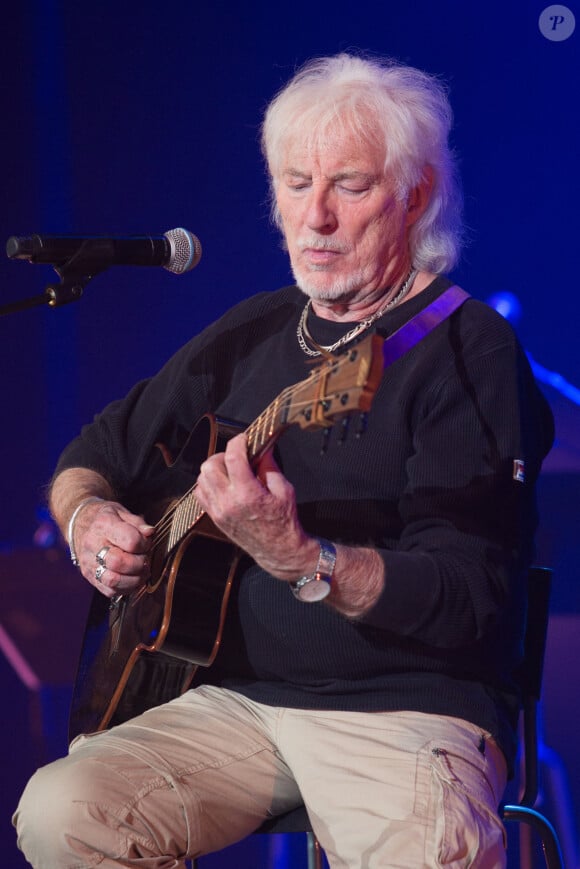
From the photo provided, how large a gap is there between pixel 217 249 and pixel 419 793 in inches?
76.6

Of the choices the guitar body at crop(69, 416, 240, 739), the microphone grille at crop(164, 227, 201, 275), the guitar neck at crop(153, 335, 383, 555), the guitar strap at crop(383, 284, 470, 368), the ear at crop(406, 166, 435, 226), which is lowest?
the guitar body at crop(69, 416, 240, 739)

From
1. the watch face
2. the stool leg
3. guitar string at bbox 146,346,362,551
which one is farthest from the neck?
the stool leg

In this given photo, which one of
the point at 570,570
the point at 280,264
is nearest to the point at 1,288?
the point at 280,264

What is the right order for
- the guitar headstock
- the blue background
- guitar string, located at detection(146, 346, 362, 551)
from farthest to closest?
the blue background → guitar string, located at detection(146, 346, 362, 551) → the guitar headstock

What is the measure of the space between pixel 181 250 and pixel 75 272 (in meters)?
0.23

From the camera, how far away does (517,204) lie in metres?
2.93

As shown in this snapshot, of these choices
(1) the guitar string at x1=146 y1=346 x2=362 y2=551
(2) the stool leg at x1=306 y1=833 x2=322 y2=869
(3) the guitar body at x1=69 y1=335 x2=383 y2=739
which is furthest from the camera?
(2) the stool leg at x1=306 y1=833 x2=322 y2=869

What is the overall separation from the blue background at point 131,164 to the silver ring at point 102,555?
117 cm

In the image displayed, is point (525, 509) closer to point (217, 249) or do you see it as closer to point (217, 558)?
point (217, 558)

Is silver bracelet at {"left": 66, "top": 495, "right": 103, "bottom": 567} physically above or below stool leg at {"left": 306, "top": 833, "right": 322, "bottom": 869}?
above

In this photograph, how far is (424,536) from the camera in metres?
1.93

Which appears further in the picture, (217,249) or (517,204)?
(217,249)

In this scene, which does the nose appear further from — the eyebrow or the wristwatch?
the wristwatch

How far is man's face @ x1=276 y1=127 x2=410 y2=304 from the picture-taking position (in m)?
2.24
